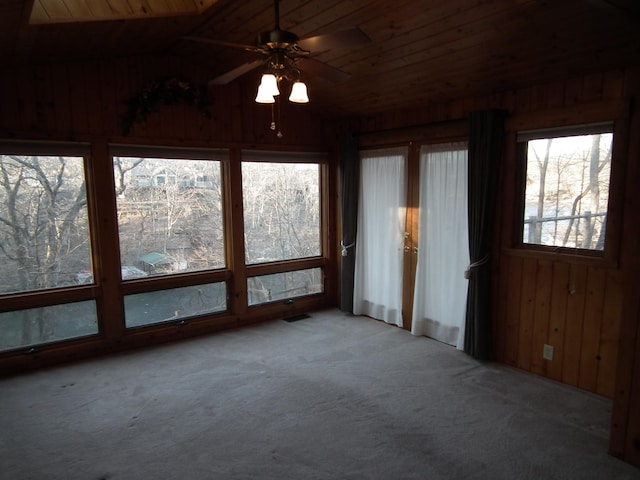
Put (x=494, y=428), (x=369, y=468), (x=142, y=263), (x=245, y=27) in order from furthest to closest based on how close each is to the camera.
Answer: (x=142, y=263), (x=245, y=27), (x=494, y=428), (x=369, y=468)

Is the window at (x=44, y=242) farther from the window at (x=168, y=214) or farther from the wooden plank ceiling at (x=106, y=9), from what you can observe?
the wooden plank ceiling at (x=106, y=9)

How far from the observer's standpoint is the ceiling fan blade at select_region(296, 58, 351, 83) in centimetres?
254

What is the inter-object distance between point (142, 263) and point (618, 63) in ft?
14.6

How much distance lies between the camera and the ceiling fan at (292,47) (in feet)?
7.22

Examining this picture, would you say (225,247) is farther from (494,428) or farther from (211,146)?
(494,428)

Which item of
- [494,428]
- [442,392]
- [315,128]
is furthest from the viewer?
[315,128]

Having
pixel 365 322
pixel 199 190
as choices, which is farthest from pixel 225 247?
pixel 365 322

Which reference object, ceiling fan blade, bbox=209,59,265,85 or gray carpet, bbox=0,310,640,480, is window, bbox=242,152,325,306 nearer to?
gray carpet, bbox=0,310,640,480

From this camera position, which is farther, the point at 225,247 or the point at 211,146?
the point at 225,247

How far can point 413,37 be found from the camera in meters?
3.23

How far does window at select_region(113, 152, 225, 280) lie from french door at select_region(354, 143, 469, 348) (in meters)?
1.80

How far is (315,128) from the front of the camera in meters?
5.34

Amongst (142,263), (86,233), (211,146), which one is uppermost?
(211,146)

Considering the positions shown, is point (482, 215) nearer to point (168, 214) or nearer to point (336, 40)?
point (336, 40)
